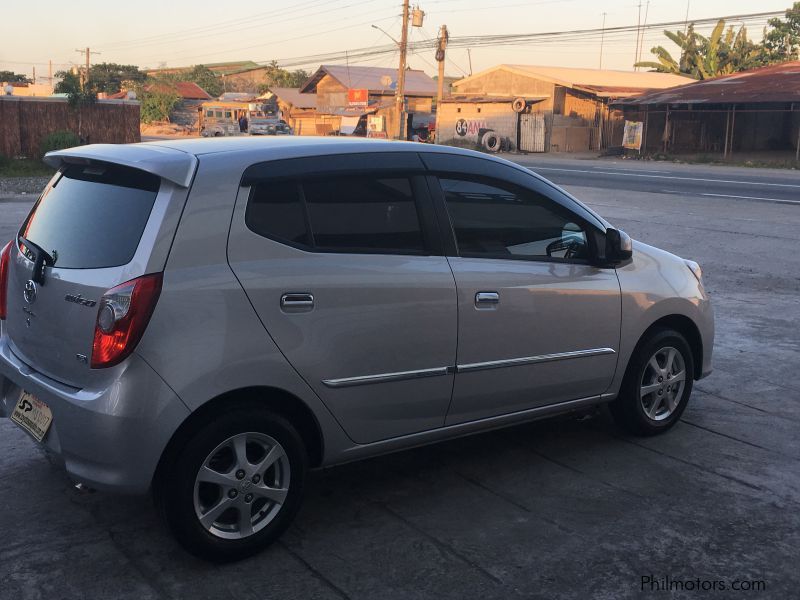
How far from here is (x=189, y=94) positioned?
301ft

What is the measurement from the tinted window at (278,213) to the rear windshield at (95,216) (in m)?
0.41

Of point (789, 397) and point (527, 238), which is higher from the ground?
point (527, 238)

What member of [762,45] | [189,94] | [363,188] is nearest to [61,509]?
[363,188]

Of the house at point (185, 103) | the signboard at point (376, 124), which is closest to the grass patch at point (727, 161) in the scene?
the signboard at point (376, 124)

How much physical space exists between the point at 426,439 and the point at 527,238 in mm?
1194

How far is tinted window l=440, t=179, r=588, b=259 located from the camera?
4402mm

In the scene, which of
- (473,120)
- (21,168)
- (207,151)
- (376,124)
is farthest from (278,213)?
(376,124)

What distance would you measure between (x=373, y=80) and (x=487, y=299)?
238ft

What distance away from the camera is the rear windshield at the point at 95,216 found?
3629mm

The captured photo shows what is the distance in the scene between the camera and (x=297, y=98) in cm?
7756

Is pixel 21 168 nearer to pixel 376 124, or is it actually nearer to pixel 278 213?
pixel 278 213

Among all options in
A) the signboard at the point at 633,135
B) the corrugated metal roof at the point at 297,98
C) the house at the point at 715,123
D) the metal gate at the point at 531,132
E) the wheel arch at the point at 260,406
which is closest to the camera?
the wheel arch at the point at 260,406

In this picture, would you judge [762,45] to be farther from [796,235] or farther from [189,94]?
[189,94]

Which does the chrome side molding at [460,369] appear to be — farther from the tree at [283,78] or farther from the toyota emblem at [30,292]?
the tree at [283,78]
